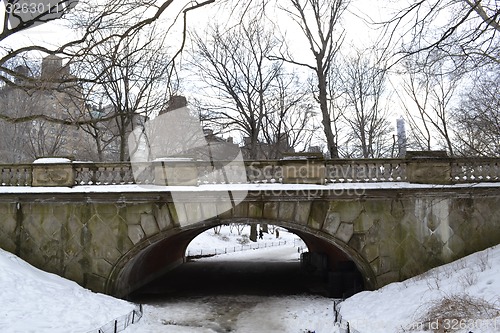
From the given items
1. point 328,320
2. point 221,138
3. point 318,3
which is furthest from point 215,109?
point 328,320

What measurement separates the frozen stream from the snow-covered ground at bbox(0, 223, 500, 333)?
27mm

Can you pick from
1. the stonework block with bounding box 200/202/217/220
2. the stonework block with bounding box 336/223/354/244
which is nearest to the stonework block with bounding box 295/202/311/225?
the stonework block with bounding box 336/223/354/244

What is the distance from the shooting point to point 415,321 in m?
7.97

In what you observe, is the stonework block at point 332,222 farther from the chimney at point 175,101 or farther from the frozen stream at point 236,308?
the chimney at point 175,101

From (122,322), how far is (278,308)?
15.2 ft

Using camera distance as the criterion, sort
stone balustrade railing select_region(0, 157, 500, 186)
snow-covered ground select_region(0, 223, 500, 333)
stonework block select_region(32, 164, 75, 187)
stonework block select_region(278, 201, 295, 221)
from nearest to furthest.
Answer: snow-covered ground select_region(0, 223, 500, 333), stone balustrade railing select_region(0, 157, 500, 186), stonework block select_region(278, 201, 295, 221), stonework block select_region(32, 164, 75, 187)

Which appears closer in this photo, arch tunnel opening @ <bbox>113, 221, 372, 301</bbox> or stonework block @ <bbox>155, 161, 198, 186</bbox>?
stonework block @ <bbox>155, 161, 198, 186</bbox>

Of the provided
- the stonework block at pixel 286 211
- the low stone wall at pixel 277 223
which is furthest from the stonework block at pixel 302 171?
the stonework block at pixel 286 211

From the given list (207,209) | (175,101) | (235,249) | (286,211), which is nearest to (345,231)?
(286,211)

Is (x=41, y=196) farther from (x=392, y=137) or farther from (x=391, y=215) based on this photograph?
(x=392, y=137)

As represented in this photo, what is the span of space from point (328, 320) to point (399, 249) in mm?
3160

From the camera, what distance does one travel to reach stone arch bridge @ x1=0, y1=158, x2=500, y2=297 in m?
11.8

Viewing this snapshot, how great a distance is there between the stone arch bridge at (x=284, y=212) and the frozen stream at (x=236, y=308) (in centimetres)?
189

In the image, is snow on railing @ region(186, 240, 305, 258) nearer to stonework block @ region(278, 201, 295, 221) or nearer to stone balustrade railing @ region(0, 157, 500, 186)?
stone balustrade railing @ region(0, 157, 500, 186)
